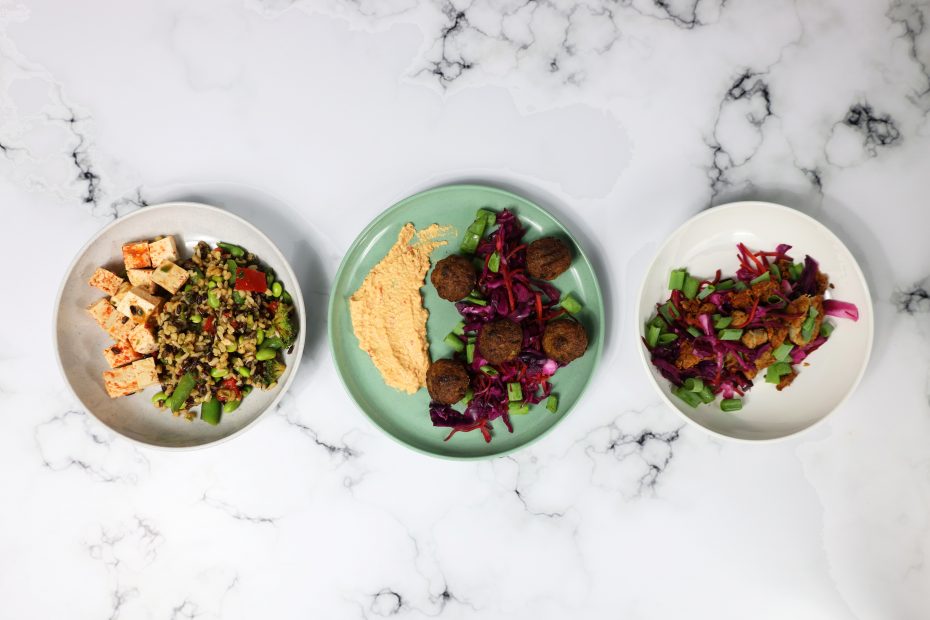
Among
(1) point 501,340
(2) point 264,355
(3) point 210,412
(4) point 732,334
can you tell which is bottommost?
(3) point 210,412

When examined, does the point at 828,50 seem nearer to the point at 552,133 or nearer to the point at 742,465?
the point at 552,133

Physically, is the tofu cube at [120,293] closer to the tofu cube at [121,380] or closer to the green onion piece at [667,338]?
the tofu cube at [121,380]

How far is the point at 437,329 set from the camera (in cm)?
247

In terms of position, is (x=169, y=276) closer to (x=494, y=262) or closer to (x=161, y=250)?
(x=161, y=250)

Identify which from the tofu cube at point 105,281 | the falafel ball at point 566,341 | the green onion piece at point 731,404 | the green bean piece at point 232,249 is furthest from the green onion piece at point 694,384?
the tofu cube at point 105,281

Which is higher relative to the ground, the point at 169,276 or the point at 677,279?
the point at 677,279

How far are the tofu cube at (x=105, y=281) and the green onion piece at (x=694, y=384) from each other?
2234 millimetres

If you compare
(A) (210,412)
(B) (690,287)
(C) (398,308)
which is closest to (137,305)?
(A) (210,412)

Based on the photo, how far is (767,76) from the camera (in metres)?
2.48

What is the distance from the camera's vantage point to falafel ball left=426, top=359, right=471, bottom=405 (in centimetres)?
228

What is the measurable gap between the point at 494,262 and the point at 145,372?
4.58ft

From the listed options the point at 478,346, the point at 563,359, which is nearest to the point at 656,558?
the point at 563,359

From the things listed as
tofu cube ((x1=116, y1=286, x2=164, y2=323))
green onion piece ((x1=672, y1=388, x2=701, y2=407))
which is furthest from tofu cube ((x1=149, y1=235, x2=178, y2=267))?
green onion piece ((x1=672, y1=388, x2=701, y2=407))

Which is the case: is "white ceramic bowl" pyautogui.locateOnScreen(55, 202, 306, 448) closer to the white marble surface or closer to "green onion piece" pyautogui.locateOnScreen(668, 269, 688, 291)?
the white marble surface
